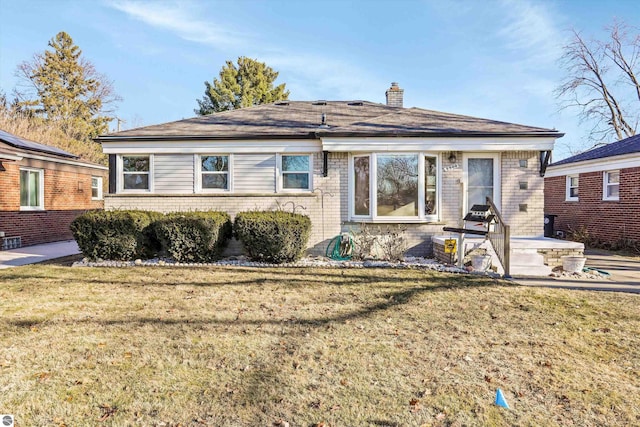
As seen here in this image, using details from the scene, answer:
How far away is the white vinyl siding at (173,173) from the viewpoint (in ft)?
34.5

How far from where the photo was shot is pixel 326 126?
407 inches

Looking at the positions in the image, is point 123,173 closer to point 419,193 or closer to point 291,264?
point 291,264

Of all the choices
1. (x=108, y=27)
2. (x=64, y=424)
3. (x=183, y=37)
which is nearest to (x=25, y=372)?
(x=64, y=424)

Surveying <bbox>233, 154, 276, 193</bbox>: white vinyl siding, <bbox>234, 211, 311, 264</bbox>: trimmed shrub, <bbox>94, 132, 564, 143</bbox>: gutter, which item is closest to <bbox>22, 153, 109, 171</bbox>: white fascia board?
<bbox>94, 132, 564, 143</bbox>: gutter

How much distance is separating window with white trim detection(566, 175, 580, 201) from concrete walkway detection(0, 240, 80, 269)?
1955 centimetres

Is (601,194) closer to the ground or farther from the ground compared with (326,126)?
closer to the ground

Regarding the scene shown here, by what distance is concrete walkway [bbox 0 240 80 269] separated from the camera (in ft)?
31.4

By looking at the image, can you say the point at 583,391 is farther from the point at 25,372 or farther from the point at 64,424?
the point at 25,372

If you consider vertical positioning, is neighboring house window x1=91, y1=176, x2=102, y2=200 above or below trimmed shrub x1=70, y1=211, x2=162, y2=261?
above

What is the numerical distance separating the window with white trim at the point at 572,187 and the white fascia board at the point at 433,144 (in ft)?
25.2

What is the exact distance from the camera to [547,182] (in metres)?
17.5

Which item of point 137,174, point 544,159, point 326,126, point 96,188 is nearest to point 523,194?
point 544,159

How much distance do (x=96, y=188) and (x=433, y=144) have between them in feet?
54.6

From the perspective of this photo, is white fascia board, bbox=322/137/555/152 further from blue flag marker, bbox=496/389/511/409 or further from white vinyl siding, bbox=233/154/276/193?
blue flag marker, bbox=496/389/511/409
